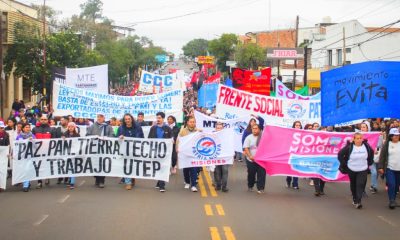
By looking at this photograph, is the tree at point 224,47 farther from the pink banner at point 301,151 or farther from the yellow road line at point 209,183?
the pink banner at point 301,151

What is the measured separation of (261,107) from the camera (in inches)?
717

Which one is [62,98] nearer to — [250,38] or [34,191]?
[34,191]

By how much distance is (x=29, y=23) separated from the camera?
38938mm

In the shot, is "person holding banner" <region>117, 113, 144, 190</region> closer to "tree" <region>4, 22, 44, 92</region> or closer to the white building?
"tree" <region>4, 22, 44, 92</region>

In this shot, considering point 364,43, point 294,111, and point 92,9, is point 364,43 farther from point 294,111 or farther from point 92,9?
point 92,9

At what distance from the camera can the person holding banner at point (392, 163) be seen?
11.4 m

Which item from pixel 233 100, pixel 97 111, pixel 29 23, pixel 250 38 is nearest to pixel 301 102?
pixel 233 100

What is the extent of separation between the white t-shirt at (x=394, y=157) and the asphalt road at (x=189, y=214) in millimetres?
784

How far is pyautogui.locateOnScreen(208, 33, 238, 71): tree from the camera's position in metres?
77.8

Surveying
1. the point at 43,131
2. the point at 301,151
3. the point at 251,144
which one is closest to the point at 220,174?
the point at 251,144

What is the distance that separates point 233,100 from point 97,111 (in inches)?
170

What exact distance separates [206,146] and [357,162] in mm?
3534

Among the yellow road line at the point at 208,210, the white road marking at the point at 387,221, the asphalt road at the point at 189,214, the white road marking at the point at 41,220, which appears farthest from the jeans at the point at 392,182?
the white road marking at the point at 41,220

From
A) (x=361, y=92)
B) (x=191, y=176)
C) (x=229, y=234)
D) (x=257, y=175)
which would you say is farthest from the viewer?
(x=191, y=176)
